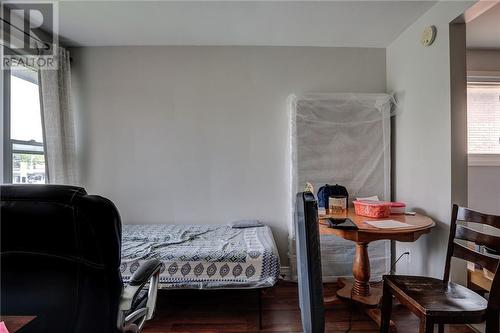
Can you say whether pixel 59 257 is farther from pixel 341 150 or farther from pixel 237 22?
pixel 341 150

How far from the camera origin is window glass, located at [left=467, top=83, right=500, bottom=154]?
2.86m

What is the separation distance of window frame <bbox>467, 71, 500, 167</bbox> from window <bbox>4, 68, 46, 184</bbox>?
438 centimetres

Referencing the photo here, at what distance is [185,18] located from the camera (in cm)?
223

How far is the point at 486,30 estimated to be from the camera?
244 cm

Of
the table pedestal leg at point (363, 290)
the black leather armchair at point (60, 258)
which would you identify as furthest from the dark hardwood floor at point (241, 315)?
the black leather armchair at point (60, 258)

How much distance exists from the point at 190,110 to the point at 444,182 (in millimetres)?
2364

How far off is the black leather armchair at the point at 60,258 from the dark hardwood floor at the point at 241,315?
1.11 m

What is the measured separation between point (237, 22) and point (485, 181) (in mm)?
3086

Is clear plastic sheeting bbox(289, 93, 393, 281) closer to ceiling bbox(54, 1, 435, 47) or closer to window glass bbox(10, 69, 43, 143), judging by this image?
ceiling bbox(54, 1, 435, 47)

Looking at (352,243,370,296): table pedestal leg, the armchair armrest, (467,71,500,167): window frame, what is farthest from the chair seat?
(467,71,500,167): window frame

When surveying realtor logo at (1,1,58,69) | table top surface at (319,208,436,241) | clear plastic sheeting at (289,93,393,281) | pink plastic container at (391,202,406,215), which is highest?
realtor logo at (1,1,58,69)

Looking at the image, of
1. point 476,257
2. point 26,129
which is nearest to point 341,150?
point 476,257

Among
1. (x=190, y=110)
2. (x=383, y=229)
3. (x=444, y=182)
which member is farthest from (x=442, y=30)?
(x=190, y=110)

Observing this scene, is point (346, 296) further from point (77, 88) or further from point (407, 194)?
point (77, 88)
